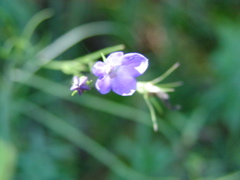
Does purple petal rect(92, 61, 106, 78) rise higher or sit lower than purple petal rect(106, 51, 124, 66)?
lower

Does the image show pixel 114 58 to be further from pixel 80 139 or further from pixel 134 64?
pixel 80 139

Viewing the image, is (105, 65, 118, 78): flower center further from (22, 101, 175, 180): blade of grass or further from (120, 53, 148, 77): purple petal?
(22, 101, 175, 180): blade of grass

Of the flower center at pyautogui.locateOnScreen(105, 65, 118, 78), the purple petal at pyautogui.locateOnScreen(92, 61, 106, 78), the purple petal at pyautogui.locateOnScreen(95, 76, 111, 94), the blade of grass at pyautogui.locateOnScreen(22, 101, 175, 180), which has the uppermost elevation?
the blade of grass at pyautogui.locateOnScreen(22, 101, 175, 180)

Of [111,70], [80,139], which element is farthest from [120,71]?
[80,139]

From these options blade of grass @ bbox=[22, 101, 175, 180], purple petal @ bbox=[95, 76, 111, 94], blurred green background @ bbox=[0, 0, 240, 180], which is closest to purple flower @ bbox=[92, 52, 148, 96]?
purple petal @ bbox=[95, 76, 111, 94]

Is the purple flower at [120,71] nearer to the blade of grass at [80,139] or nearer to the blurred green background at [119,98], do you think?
the blurred green background at [119,98]

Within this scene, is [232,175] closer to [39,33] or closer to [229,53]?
[229,53]

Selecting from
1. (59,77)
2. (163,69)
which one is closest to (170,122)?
(163,69)
